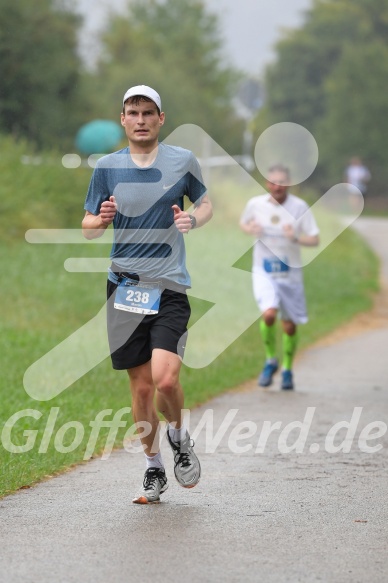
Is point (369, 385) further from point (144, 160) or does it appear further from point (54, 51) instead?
point (54, 51)

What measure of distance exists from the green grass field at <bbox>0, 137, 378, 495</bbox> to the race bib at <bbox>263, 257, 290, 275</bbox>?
1111 millimetres

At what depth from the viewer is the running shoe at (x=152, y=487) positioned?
23.5 feet

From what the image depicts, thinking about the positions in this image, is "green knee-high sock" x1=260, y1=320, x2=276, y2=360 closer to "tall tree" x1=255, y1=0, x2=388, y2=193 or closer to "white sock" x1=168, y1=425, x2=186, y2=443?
"white sock" x1=168, y1=425, x2=186, y2=443

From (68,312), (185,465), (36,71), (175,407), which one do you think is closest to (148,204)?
(175,407)

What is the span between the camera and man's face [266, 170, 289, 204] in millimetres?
12297

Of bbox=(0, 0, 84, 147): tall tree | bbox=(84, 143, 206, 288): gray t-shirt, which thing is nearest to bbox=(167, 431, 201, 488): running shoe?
bbox=(84, 143, 206, 288): gray t-shirt

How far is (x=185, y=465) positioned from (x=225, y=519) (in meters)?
0.62

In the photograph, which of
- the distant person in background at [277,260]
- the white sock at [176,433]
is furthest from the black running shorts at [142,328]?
the distant person in background at [277,260]

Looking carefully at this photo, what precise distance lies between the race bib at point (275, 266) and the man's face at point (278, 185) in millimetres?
549

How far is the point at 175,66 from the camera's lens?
60156 millimetres

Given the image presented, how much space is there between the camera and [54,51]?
115ft

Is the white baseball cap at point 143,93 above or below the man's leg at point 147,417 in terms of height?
above

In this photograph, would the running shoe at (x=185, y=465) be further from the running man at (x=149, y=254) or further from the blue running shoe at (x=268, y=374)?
the blue running shoe at (x=268, y=374)

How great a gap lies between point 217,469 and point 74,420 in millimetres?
1785
